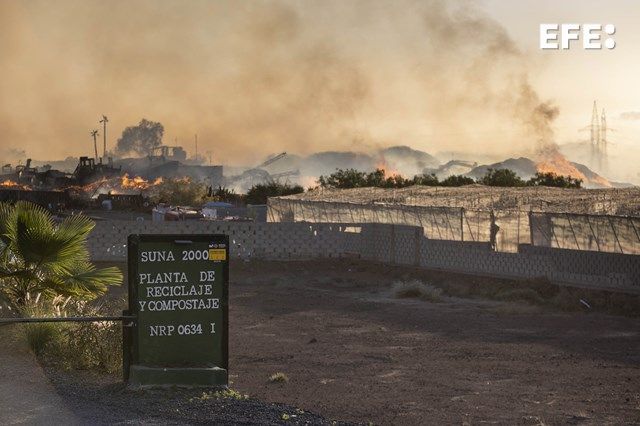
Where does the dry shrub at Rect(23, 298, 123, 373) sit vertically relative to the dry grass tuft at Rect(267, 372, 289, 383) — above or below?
above

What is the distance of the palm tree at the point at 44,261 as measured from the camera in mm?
16297

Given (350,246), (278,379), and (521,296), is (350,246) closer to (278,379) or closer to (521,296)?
(521,296)

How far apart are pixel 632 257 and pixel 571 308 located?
210 centimetres

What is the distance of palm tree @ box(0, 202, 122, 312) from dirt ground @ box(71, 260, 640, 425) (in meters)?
2.78

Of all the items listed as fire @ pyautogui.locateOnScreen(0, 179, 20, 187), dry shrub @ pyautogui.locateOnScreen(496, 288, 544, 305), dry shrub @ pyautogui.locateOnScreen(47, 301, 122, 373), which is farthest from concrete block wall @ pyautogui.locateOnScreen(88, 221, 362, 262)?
fire @ pyautogui.locateOnScreen(0, 179, 20, 187)

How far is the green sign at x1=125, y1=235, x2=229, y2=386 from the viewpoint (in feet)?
42.4

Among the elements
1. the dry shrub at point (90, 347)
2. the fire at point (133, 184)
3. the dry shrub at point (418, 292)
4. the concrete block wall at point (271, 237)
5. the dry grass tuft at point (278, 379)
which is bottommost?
the dry grass tuft at point (278, 379)

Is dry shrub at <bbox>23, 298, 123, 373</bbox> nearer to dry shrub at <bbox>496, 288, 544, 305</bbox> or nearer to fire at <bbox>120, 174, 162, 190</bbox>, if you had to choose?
dry shrub at <bbox>496, 288, 544, 305</bbox>

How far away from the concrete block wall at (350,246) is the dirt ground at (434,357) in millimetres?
1005

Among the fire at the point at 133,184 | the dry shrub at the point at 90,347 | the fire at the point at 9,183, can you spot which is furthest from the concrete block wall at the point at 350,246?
the fire at the point at 9,183

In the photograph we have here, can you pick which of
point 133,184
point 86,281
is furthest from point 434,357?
point 133,184

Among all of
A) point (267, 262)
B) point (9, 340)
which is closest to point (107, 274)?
point (9, 340)

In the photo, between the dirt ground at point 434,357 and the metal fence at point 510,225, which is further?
the metal fence at point 510,225

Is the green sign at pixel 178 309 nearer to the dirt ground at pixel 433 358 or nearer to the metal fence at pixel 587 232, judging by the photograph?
the dirt ground at pixel 433 358
